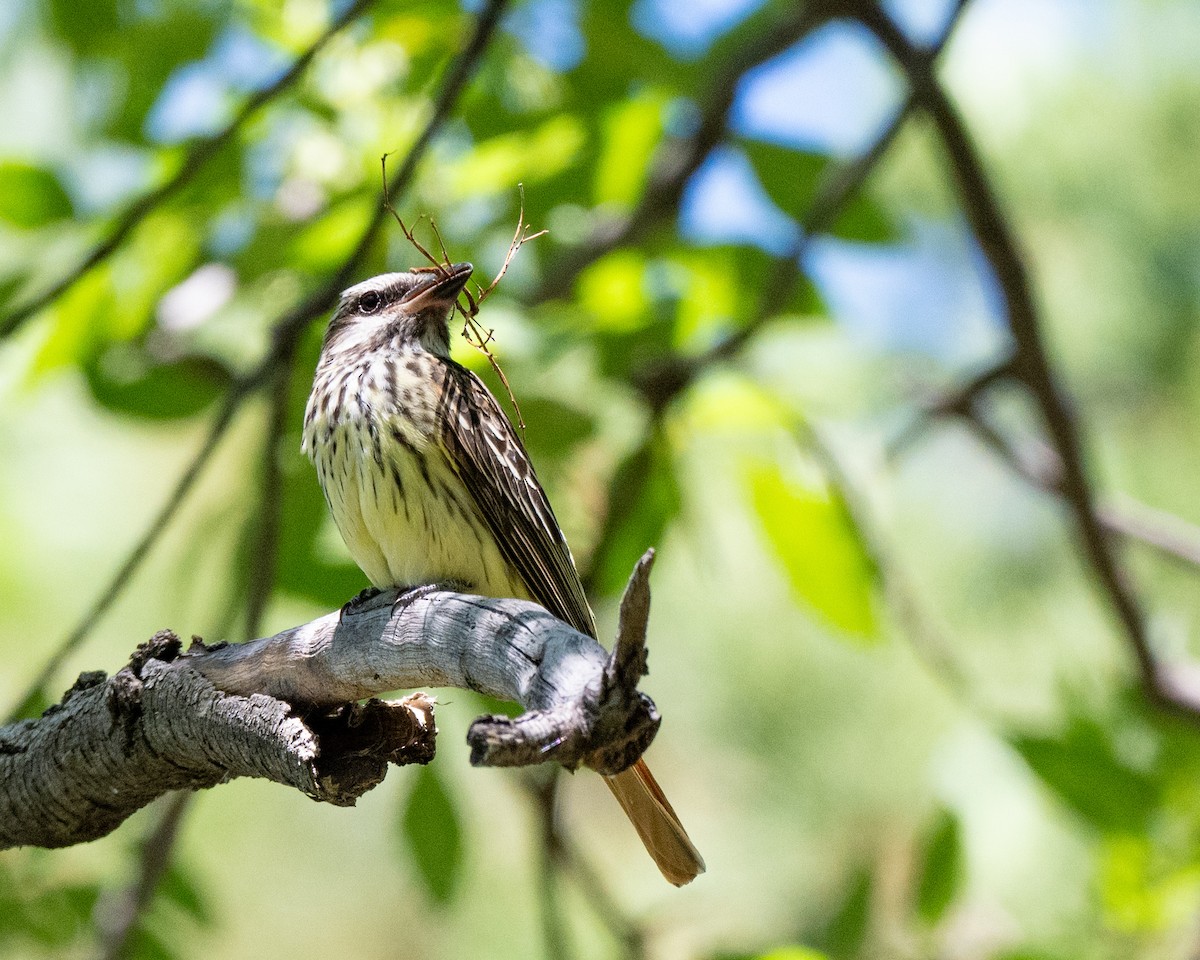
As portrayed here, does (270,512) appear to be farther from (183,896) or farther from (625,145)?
(625,145)

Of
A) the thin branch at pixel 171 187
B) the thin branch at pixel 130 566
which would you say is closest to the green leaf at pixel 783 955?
the thin branch at pixel 130 566

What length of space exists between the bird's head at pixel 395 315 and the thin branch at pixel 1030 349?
1.57m

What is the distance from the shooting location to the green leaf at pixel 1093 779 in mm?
3865

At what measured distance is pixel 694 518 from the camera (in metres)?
4.32

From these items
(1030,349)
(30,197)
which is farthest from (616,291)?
(30,197)

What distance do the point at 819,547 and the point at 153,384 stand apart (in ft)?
6.46

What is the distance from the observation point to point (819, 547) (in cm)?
392

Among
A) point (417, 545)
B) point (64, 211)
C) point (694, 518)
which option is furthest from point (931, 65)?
point (64, 211)

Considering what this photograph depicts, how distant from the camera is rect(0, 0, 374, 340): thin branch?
3553mm

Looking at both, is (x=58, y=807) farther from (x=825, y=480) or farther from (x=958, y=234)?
(x=958, y=234)

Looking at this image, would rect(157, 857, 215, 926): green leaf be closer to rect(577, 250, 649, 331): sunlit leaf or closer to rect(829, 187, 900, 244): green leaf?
rect(577, 250, 649, 331): sunlit leaf

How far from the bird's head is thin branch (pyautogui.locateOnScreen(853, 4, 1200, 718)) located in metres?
1.57

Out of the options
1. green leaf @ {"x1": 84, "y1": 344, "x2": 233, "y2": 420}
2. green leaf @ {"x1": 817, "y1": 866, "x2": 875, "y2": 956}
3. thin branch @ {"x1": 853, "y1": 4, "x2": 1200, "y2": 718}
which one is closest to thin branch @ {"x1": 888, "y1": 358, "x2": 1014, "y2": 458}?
thin branch @ {"x1": 853, "y1": 4, "x2": 1200, "y2": 718}

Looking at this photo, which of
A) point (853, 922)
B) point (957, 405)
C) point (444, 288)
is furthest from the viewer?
point (957, 405)
